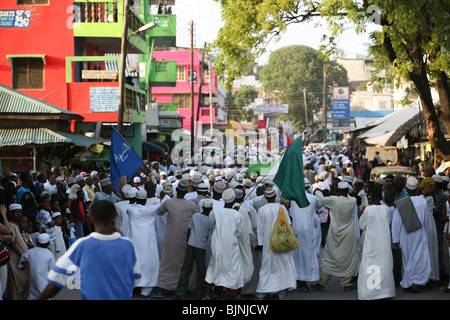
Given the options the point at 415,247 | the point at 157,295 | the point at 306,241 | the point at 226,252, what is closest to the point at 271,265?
the point at 226,252

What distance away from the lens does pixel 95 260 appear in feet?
16.9

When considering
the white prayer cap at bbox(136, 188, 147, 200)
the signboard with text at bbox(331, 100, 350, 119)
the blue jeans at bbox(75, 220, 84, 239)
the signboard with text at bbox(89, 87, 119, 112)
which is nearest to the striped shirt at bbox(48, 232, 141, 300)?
the white prayer cap at bbox(136, 188, 147, 200)

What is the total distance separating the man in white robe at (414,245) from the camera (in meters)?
9.82

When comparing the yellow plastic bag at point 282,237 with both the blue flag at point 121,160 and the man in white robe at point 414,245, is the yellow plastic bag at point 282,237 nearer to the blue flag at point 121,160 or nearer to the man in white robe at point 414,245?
the man in white robe at point 414,245

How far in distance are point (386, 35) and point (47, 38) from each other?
13308 mm

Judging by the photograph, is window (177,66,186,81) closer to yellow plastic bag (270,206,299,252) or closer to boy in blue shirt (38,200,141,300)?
yellow plastic bag (270,206,299,252)

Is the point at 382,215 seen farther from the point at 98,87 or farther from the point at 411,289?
the point at 98,87

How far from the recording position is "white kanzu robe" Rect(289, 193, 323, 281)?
10141 mm

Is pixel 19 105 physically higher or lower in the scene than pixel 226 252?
higher

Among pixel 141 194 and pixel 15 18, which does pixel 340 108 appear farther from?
pixel 141 194

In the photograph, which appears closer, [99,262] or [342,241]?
[99,262]

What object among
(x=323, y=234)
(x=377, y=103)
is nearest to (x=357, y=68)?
(x=377, y=103)

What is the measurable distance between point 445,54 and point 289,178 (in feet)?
24.9

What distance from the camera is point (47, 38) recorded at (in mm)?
24688
